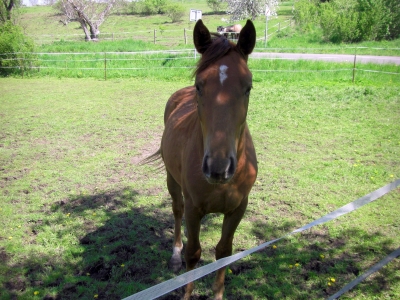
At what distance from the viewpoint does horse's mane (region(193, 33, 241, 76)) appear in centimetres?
221

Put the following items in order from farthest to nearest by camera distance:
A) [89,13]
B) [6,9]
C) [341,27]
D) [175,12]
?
[175,12]
[89,13]
[6,9]
[341,27]

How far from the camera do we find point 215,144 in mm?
1878

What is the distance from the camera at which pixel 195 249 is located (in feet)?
9.60

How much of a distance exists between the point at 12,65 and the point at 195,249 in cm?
1760

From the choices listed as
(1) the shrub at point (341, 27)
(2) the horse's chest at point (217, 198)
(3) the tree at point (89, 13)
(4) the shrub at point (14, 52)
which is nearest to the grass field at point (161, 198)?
(2) the horse's chest at point (217, 198)

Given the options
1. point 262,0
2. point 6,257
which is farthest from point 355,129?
point 262,0

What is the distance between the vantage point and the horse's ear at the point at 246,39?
7.49 ft

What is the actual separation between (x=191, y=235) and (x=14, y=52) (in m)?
17.6

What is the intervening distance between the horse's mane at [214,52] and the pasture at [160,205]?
7.10 ft

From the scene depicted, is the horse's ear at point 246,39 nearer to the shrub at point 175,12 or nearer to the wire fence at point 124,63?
the wire fence at point 124,63

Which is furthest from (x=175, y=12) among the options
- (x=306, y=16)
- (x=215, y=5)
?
(x=306, y=16)

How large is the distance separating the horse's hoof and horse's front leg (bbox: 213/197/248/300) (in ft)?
1.82

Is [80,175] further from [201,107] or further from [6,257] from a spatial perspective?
[201,107]

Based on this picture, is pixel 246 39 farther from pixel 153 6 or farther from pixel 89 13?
pixel 153 6
